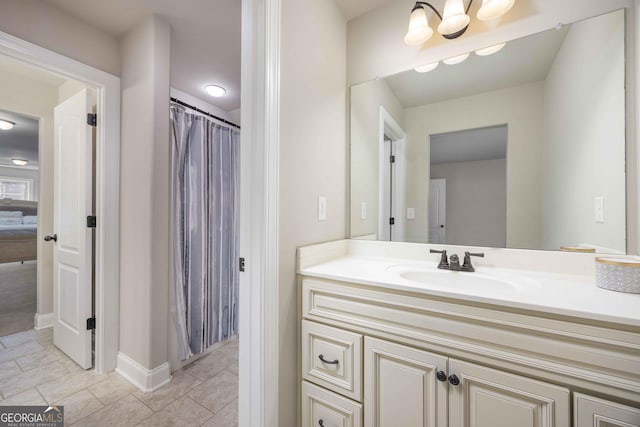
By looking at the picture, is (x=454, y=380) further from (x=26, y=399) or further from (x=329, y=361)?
(x=26, y=399)

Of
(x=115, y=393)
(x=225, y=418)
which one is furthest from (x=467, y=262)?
(x=115, y=393)

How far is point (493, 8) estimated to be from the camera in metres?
1.15

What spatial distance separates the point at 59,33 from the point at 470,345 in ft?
9.11

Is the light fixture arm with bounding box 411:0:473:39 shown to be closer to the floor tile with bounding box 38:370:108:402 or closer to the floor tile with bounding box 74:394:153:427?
the floor tile with bounding box 74:394:153:427

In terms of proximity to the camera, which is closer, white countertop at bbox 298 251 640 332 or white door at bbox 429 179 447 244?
white countertop at bbox 298 251 640 332

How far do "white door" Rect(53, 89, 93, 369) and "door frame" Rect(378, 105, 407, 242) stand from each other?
6.76ft

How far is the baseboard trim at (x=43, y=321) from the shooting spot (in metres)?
2.44

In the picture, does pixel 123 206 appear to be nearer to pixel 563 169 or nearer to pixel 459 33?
pixel 459 33

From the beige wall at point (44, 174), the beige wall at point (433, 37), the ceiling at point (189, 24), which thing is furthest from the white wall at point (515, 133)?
the beige wall at point (44, 174)

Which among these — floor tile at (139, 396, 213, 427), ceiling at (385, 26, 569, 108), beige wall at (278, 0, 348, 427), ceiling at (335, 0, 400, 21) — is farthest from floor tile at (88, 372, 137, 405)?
ceiling at (335, 0, 400, 21)

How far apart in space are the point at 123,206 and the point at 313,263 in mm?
1522

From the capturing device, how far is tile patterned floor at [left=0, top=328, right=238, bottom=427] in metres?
1.40

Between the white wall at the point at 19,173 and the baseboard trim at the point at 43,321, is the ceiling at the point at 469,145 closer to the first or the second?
the baseboard trim at the point at 43,321

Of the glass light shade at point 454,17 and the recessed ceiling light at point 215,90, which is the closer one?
the glass light shade at point 454,17
